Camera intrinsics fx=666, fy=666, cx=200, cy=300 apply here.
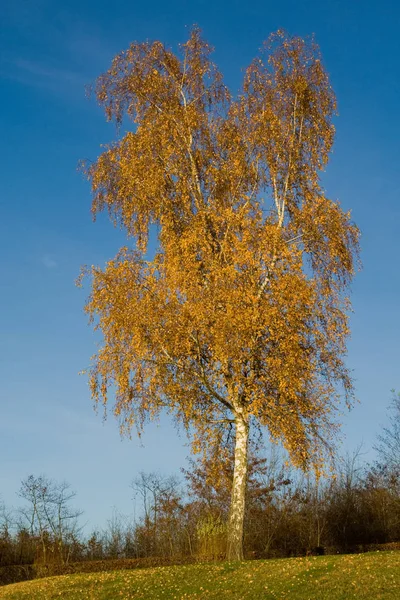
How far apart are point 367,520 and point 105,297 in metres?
14.8

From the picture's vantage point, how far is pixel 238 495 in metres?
17.3

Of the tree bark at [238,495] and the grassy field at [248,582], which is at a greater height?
the tree bark at [238,495]

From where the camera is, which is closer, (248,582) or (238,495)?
(248,582)

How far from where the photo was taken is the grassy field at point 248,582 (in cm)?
1209

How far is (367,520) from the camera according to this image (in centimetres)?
2619

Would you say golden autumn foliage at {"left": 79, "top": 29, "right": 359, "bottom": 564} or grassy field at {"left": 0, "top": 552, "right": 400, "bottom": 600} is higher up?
golden autumn foliage at {"left": 79, "top": 29, "right": 359, "bottom": 564}

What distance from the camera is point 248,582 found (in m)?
13.2

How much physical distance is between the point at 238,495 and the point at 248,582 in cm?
416

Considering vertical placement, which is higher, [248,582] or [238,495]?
[238,495]

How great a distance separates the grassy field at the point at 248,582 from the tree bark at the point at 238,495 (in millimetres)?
1720

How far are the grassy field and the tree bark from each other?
5.64 feet

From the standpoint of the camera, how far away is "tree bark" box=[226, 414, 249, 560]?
56.3 feet

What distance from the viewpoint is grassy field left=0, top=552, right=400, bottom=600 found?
12086 mm

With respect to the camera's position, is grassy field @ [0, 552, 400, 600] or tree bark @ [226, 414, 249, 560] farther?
tree bark @ [226, 414, 249, 560]
